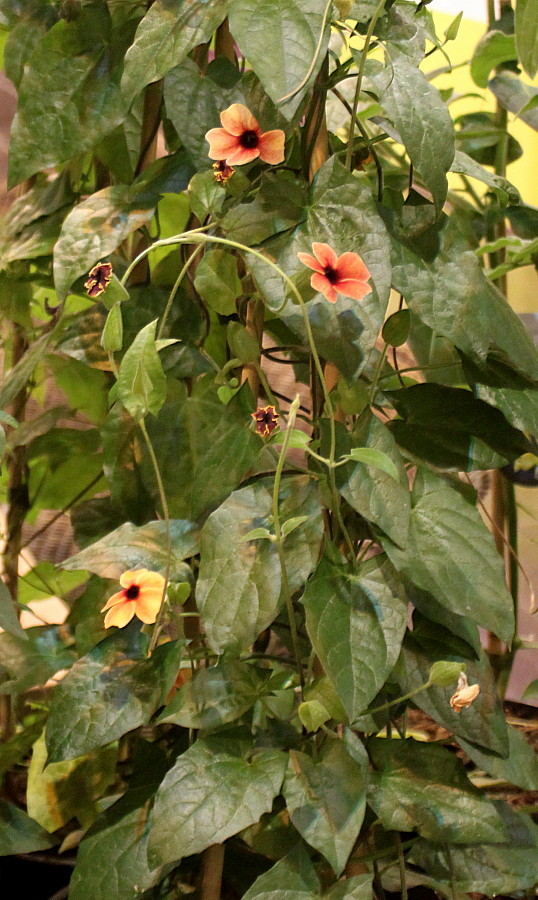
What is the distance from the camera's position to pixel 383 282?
561 millimetres

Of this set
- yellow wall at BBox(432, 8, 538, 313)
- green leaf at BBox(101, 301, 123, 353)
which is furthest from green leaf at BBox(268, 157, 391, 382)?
yellow wall at BBox(432, 8, 538, 313)

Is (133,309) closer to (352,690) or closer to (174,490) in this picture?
(174,490)

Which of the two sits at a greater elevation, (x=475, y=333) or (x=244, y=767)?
(x=475, y=333)

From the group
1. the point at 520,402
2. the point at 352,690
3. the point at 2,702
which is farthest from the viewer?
the point at 2,702

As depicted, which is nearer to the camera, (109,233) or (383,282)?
(383,282)

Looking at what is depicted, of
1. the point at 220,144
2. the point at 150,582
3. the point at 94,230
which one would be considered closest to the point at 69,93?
the point at 94,230

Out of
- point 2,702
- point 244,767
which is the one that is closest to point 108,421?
point 244,767

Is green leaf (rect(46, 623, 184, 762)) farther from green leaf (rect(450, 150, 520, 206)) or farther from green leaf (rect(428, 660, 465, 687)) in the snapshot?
green leaf (rect(450, 150, 520, 206))

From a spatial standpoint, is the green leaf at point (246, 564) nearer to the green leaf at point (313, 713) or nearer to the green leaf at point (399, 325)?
the green leaf at point (313, 713)

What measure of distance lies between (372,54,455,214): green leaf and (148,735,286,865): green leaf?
0.45 meters

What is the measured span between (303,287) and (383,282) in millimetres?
64

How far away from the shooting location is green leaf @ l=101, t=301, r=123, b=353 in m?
0.57

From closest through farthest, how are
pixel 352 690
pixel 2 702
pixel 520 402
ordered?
pixel 352 690 < pixel 520 402 < pixel 2 702

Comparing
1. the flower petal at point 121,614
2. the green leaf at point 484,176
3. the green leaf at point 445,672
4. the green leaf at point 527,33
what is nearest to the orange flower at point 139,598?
the flower petal at point 121,614
